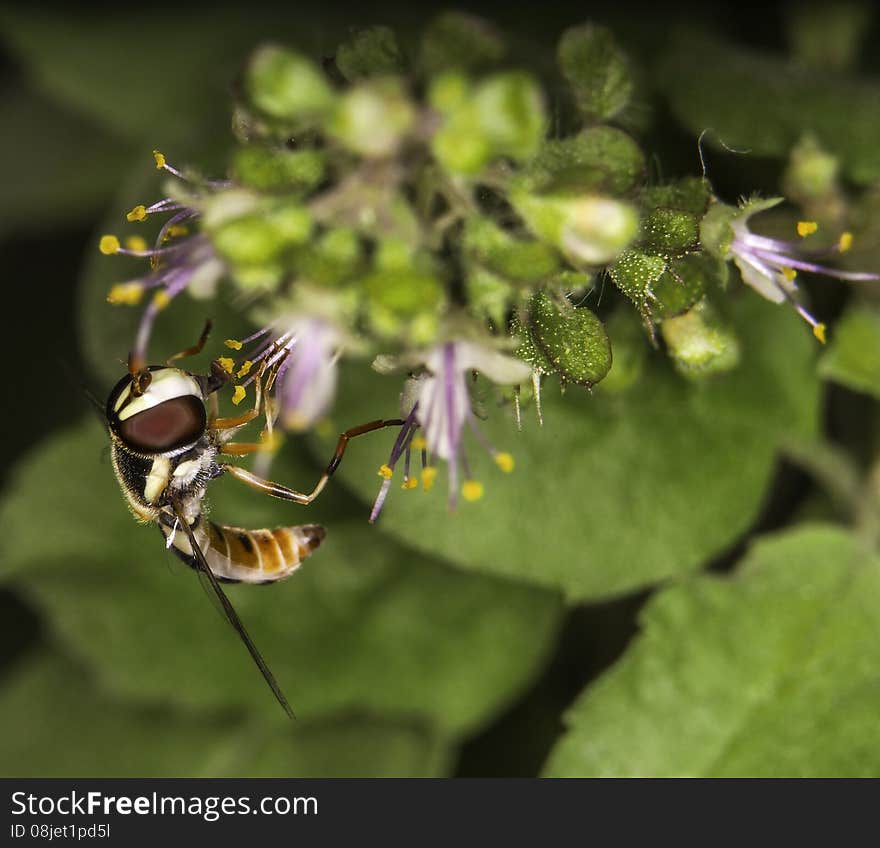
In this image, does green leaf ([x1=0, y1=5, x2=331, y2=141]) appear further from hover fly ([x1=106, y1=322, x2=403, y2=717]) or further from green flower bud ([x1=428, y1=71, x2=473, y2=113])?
green flower bud ([x1=428, y1=71, x2=473, y2=113])

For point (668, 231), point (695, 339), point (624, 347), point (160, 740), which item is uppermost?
point (668, 231)

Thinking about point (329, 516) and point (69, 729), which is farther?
point (69, 729)

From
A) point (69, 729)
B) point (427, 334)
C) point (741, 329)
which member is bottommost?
point (69, 729)

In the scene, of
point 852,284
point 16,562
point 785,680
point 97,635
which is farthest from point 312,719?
point 852,284

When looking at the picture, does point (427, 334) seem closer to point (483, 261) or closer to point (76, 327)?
point (483, 261)

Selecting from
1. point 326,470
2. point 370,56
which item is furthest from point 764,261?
point 326,470

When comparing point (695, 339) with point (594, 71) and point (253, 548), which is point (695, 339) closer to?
point (594, 71)
